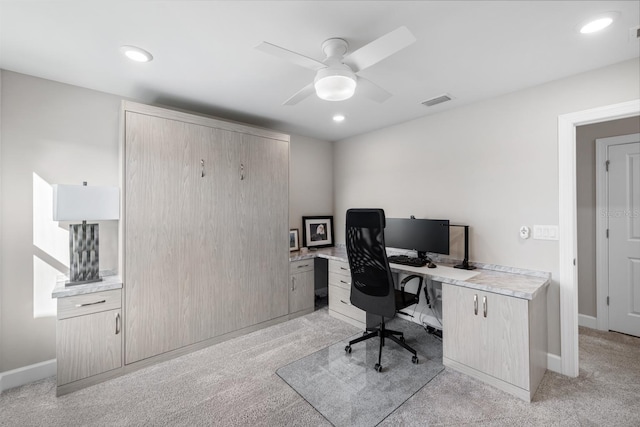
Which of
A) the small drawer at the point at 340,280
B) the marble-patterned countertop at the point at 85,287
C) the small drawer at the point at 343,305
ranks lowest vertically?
the small drawer at the point at 343,305

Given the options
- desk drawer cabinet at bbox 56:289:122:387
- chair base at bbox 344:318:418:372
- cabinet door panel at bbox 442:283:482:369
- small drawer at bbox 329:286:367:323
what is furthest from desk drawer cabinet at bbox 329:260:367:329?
desk drawer cabinet at bbox 56:289:122:387

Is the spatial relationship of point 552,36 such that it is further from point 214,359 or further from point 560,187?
point 214,359

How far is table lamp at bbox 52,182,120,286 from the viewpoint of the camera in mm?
2141

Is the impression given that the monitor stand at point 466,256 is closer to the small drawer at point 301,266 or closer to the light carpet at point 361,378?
the light carpet at point 361,378

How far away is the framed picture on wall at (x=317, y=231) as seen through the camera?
423 centimetres

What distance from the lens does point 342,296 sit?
351cm

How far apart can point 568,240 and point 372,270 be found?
166 cm

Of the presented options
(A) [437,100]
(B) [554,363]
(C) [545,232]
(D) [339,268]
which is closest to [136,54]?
(A) [437,100]

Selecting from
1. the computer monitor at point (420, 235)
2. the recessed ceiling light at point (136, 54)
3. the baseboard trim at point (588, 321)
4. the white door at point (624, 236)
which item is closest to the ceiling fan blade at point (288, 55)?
the recessed ceiling light at point (136, 54)

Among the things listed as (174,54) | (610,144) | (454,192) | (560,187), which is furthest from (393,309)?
(610,144)

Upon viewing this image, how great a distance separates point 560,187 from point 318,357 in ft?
8.66

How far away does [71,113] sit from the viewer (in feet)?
8.11

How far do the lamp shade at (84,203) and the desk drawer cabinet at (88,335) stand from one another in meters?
0.64

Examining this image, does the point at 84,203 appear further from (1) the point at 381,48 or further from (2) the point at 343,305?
(2) the point at 343,305
